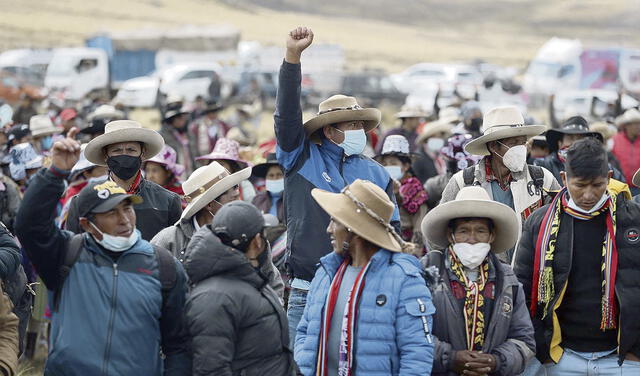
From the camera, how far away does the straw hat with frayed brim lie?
6.92 metres

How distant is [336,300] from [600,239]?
69.3 inches

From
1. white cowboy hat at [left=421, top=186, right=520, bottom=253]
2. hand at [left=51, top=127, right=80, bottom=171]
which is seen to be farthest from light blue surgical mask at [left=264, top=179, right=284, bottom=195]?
hand at [left=51, top=127, right=80, bottom=171]

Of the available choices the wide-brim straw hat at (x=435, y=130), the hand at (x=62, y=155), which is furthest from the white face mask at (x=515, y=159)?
the wide-brim straw hat at (x=435, y=130)

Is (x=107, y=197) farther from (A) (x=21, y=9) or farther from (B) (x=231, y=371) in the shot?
(A) (x=21, y=9)

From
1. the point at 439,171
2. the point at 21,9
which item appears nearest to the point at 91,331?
the point at 439,171

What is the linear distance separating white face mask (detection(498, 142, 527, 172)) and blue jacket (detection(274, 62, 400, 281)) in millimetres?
1005

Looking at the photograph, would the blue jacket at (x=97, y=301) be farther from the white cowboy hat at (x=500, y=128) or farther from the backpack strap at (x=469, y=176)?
the white cowboy hat at (x=500, y=128)

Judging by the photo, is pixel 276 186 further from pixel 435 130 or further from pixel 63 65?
pixel 63 65

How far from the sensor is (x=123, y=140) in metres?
7.48

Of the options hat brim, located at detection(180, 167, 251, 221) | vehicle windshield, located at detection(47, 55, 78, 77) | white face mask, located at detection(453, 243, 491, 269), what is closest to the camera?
white face mask, located at detection(453, 243, 491, 269)

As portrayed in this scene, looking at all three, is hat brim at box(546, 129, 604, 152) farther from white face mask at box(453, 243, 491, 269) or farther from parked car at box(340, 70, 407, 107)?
parked car at box(340, 70, 407, 107)

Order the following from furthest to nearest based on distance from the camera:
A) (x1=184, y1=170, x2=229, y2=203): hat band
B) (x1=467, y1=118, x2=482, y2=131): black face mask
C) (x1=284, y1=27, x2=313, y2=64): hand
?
(x1=467, y1=118, x2=482, y2=131): black face mask → (x1=184, y1=170, x2=229, y2=203): hat band → (x1=284, y1=27, x2=313, y2=64): hand

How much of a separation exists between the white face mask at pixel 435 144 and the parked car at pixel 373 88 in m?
26.0

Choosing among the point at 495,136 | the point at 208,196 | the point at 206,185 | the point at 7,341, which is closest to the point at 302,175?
the point at 208,196
